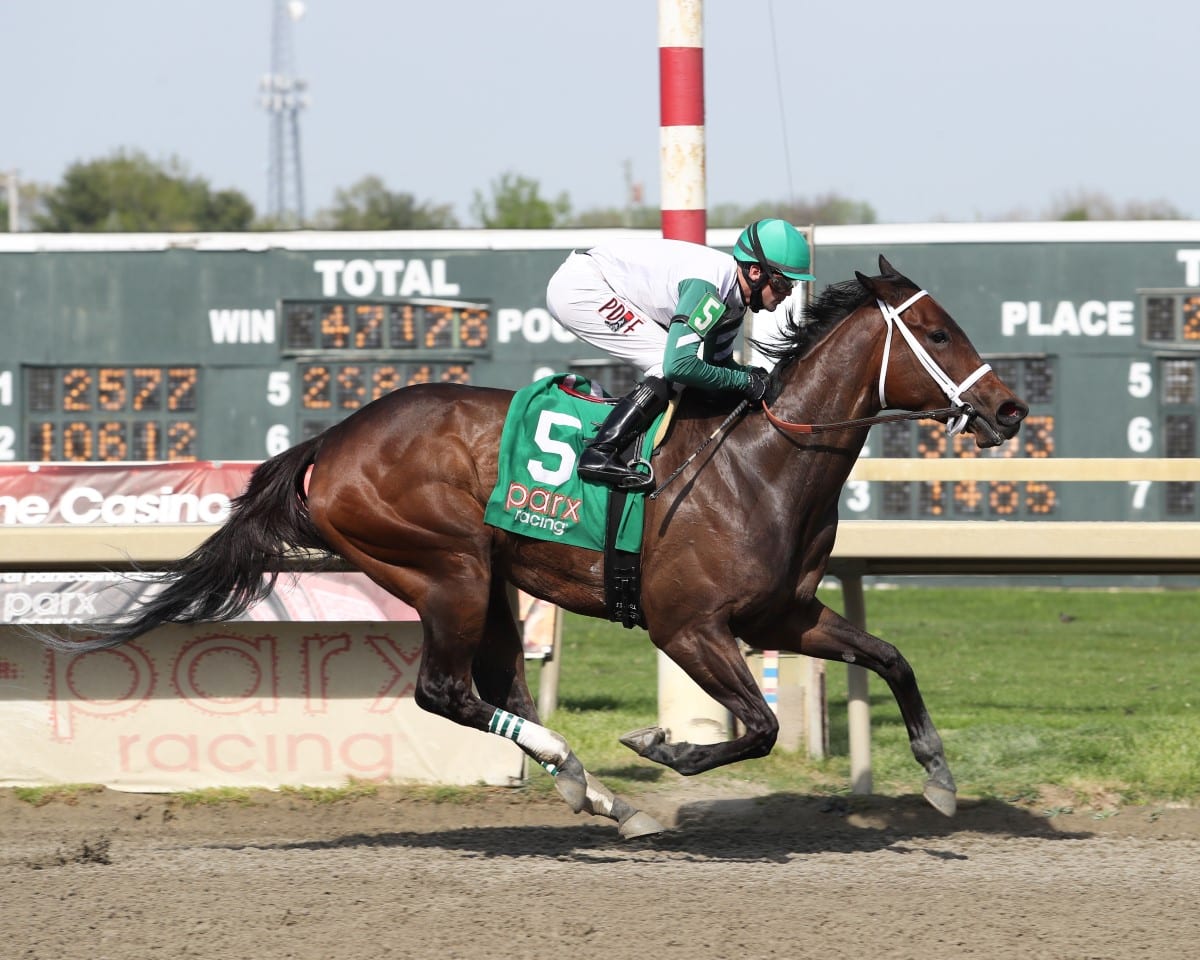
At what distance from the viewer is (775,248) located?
5082 millimetres

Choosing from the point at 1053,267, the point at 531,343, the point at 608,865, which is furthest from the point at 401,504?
the point at 1053,267

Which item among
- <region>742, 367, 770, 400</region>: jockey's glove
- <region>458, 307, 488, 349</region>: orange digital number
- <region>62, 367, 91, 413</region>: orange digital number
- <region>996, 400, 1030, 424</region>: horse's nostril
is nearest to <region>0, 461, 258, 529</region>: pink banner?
<region>62, 367, 91, 413</region>: orange digital number

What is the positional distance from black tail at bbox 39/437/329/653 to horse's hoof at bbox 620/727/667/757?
1198 mm

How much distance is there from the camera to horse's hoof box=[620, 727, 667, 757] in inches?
199

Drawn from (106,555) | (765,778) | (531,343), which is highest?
(531,343)

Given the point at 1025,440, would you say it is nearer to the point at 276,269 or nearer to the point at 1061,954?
the point at 276,269

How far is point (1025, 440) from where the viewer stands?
42.8 feet

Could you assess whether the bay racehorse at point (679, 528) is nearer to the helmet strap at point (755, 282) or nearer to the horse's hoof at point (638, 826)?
the horse's hoof at point (638, 826)

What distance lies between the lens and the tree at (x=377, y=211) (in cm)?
4400

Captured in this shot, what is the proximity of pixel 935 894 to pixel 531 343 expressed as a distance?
9131 mm

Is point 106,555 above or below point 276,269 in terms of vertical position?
below

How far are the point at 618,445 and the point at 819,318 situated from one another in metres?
0.80

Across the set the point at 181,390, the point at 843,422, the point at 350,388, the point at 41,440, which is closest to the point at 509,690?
the point at 843,422

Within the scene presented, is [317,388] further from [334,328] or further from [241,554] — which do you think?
[241,554]
